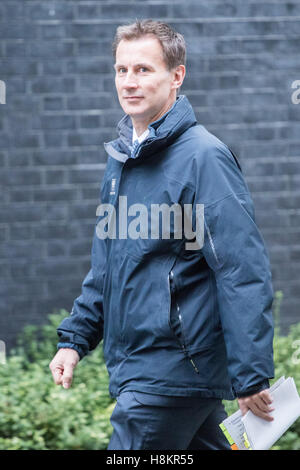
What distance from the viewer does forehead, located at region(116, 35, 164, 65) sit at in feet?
8.71

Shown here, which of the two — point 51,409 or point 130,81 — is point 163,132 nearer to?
point 130,81

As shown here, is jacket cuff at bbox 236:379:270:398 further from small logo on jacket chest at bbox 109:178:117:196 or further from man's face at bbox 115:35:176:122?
man's face at bbox 115:35:176:122

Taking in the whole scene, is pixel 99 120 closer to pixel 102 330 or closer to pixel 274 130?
pixel 274 130

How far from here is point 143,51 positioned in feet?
8.71

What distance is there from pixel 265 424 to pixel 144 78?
1.32 m

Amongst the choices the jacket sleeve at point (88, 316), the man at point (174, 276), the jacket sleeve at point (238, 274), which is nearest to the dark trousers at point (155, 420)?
the man at point (174, 276)

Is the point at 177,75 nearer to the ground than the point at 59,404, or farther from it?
farther from it

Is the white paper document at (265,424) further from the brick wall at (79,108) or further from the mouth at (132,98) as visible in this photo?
the brick wall at (79,108)

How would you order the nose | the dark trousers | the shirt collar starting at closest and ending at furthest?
the dark trousers < the nose < the shirt collar

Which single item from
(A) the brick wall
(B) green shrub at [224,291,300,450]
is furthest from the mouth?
(A) the brick wall

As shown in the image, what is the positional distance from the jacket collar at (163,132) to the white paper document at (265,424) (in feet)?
3.12

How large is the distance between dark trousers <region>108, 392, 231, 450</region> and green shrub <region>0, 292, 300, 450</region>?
1.46m

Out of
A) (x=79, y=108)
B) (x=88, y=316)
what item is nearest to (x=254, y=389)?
(x=88, y=316)

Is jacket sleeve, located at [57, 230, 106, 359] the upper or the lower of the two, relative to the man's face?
lower
